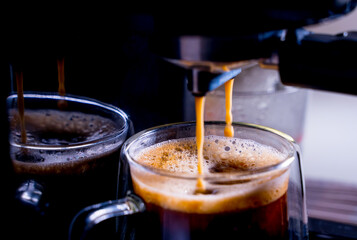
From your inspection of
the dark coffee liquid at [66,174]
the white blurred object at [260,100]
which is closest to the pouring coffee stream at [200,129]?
the dark coffee liquid at [66,174]

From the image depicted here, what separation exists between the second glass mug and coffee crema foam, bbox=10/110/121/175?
0.15 feet

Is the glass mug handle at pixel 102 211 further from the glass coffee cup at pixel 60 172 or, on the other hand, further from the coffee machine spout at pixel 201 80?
the coffee machine spout at pixel 201 80

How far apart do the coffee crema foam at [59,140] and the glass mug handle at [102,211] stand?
75 millimetres

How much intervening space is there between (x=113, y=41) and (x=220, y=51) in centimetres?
26

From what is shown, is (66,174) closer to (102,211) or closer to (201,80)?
(102,211)

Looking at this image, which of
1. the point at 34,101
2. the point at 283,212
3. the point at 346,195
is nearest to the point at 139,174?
the point at 283,212

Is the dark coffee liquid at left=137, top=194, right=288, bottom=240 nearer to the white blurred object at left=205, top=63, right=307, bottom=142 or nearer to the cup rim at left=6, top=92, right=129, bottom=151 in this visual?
the cup rim at left=6, top=92, right=129, bottom=151

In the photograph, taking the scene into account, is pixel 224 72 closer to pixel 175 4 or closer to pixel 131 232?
pixel 175 4

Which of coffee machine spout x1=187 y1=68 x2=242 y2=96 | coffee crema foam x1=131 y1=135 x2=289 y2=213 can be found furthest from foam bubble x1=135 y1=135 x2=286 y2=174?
coffee machine spout x1=187 y1=68 x2=242 y2=96

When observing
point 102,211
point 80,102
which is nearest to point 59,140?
point 80,102

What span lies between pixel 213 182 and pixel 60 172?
0.19m

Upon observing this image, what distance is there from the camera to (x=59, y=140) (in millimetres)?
549

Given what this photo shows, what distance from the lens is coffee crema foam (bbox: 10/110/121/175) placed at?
45cm

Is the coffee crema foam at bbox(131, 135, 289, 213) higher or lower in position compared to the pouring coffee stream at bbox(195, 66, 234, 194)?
lower
